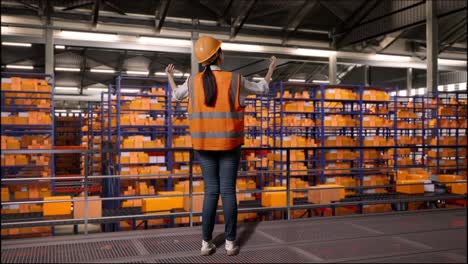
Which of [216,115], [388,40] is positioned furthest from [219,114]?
[388,40]

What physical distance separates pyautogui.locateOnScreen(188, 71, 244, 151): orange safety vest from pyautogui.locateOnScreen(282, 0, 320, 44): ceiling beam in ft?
42.5

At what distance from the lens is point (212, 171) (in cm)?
327

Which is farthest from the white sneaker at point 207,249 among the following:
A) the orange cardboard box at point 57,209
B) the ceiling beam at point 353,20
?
the ceiling beam at point 353,20

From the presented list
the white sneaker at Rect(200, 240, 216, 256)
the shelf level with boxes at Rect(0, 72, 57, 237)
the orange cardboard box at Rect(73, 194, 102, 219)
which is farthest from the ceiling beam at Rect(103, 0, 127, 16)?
the white sneaker at Rect(200, 240, 216, 256)

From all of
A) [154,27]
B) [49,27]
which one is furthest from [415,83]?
[49,27]

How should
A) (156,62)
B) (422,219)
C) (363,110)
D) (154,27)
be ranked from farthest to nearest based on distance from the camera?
(156,62)
(154,27)
(363,110)
(422,219)

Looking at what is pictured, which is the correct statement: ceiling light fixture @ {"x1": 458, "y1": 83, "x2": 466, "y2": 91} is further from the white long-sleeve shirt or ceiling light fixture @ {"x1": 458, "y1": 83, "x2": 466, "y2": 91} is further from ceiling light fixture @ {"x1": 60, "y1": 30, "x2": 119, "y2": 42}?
the white long-sleeve shirt

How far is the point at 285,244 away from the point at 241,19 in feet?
41.5

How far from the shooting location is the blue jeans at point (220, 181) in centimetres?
324

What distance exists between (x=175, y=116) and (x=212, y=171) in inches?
345

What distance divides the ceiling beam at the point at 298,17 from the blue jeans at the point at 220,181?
13.0 m

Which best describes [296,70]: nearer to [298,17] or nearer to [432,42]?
[298,17]

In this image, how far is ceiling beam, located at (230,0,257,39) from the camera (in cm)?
1444

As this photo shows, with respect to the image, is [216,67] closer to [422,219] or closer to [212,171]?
[212,171]
